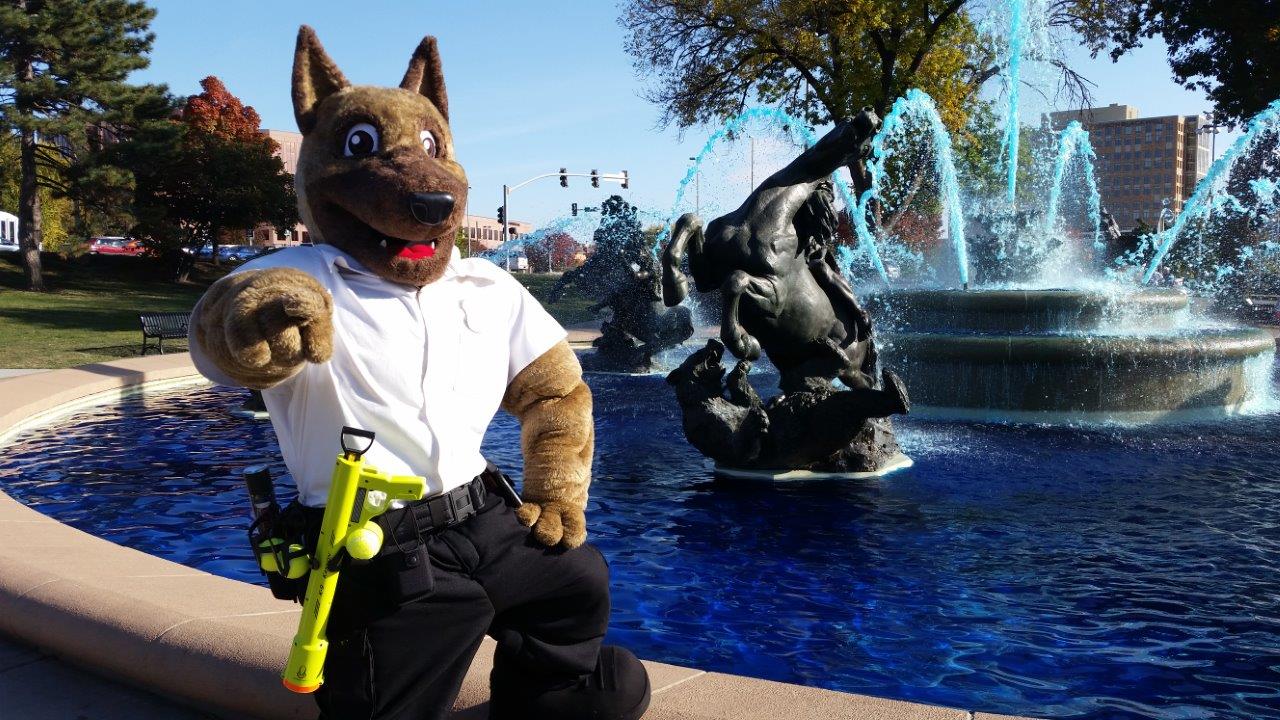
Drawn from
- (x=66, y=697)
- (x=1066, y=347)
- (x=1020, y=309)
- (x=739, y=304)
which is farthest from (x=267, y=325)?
(x=1020, y=309)

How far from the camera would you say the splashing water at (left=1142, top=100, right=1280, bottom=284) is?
14250 mm

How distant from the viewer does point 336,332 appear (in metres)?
2.43

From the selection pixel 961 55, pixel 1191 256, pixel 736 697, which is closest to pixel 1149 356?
pixel 736 697

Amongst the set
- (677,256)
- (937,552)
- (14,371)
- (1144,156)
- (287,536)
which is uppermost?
(1144,156)

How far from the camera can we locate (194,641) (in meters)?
3.22

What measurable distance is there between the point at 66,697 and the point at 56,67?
33.4m

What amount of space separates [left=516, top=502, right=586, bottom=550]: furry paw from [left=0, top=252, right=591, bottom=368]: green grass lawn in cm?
1586

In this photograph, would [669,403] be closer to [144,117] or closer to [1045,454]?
[1045,454]

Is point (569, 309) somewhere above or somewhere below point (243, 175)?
below

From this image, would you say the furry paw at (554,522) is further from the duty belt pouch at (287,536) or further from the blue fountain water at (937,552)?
the blue fountain water at (937,552)

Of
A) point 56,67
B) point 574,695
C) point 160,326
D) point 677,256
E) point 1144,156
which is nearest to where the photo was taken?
point 574,695

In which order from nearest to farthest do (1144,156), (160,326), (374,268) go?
(374,268)
(160,326)
(1144,156)

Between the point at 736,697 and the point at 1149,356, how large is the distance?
7.84m

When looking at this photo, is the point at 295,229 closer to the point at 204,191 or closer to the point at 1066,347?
the point at 204,191
